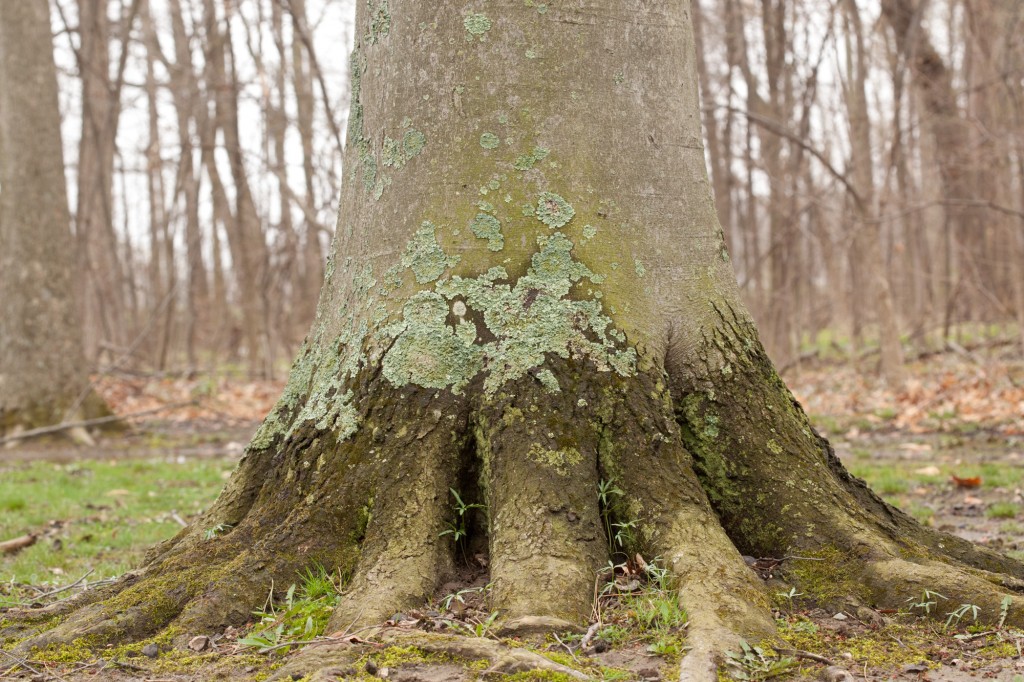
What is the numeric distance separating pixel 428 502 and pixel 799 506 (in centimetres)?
125

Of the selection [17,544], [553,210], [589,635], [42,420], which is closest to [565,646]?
[589,635]

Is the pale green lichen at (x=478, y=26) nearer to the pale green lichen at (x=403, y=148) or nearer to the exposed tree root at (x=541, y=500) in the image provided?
the pale green lichen at (x=403, y=148)

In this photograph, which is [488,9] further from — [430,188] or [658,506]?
[658,506]

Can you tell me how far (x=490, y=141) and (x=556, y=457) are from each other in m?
1.14

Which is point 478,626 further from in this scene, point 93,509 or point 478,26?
point 93,509

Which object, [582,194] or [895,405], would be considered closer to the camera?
[582,194]

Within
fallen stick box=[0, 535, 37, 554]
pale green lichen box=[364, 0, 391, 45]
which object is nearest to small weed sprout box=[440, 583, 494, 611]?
pale green lichen box=[364, 0, 391, 45]

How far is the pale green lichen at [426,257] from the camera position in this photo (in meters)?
3.00

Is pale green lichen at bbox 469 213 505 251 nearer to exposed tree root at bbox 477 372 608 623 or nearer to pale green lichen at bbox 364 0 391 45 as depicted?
exposed tree root at bbox 477 372 608 623

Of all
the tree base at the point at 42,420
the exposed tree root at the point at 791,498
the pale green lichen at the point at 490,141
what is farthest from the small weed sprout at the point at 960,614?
the tree base at the point at 42,420

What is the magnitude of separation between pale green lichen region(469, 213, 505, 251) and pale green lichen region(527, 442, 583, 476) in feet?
2.33

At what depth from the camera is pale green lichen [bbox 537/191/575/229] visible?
9.83 feet

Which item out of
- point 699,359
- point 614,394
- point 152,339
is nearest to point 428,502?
point 614,394

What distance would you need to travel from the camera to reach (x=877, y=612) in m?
2.59
